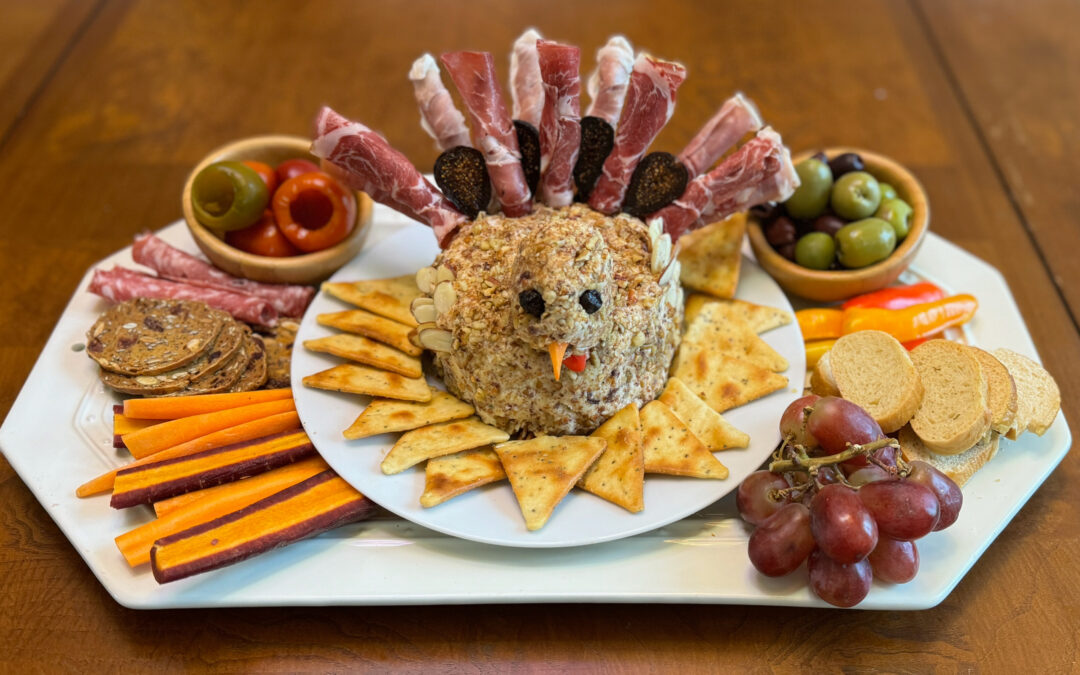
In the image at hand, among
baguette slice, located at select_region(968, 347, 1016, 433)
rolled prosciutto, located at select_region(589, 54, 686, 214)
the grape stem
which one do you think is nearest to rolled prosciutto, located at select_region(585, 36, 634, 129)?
rolled prosciutto, located at select_region(589, 54, 686, 214)

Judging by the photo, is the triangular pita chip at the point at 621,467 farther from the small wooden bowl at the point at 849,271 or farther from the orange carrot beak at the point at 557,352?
the small wooden bowl at the point at 849,271

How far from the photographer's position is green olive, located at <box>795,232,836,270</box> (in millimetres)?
2758

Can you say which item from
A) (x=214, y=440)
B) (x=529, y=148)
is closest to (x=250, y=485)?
(x=214, y=440)

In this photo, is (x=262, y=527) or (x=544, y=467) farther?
(x=544, y=467)

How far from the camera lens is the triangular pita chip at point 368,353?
7.84 ft

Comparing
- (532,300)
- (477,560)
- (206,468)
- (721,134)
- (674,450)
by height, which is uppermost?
(721,134)

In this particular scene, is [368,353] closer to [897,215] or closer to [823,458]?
[823,458]

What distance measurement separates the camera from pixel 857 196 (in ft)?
9.08

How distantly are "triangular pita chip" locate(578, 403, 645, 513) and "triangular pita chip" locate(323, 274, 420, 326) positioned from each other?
70cm

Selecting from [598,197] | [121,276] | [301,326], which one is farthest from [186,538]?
[598,197]

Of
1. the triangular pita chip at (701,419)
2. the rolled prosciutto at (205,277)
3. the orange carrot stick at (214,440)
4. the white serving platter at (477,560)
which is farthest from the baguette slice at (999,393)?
the rolled prosciutto at (205,277)

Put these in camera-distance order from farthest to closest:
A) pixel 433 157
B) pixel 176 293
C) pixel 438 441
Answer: pixel 433 157 → pixel 176 293 → pixel 438 441

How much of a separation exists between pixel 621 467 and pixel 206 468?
107 centimetres

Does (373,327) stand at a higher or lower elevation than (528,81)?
lower
